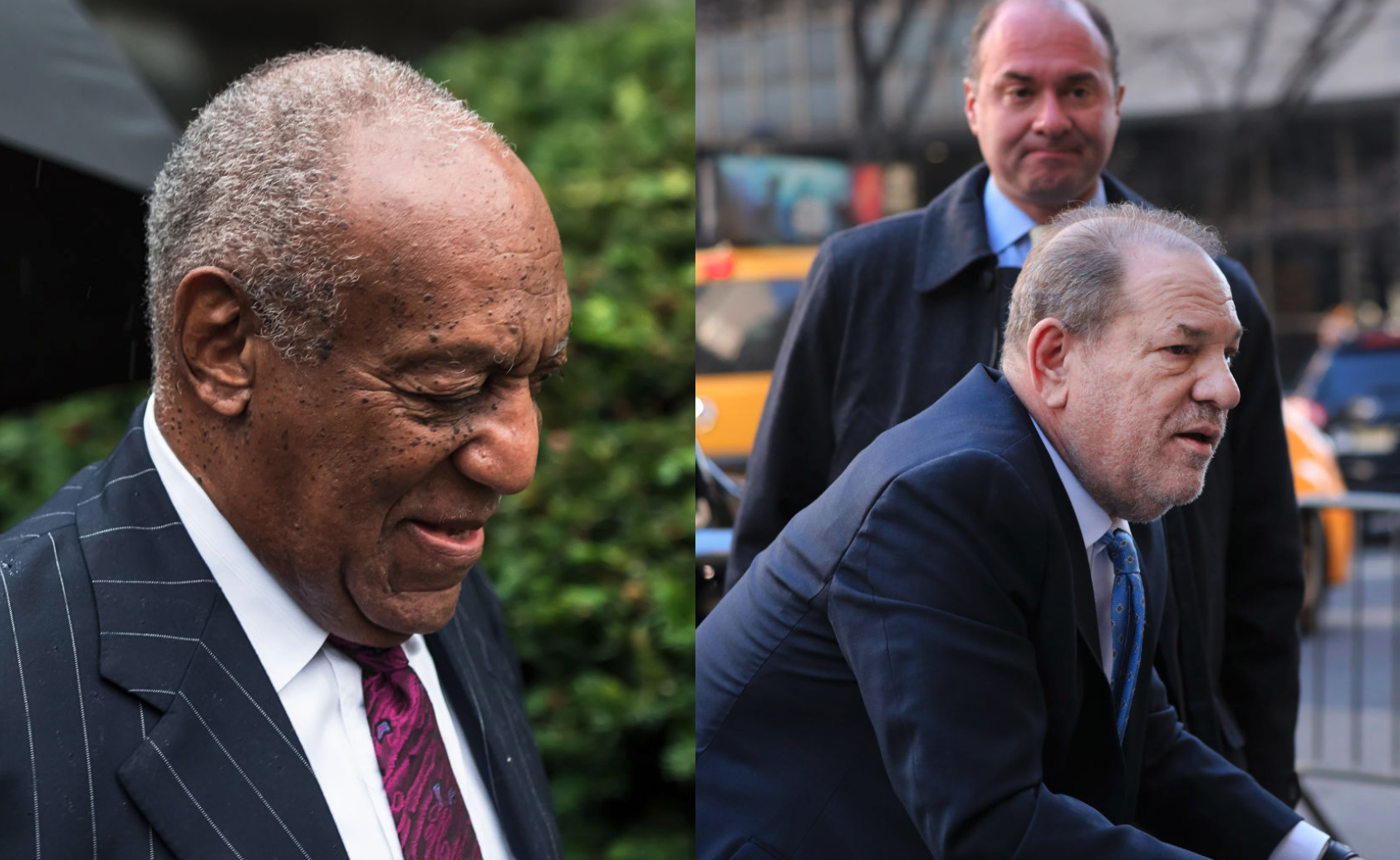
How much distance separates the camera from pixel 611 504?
4363 millimetres

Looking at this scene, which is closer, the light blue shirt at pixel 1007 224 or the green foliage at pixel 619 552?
the light blue shirt at pixel 1007 224

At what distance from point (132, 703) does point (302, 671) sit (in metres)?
0.24

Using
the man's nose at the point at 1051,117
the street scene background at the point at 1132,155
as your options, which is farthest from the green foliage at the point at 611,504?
the man's nose at the point at 1051,117

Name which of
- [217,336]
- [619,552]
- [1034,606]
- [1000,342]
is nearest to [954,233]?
[1000,342]

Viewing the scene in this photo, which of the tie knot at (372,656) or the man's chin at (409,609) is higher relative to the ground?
the man's chin at (409,609)

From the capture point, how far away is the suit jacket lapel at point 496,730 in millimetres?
2062

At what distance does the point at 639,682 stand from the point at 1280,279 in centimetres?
275

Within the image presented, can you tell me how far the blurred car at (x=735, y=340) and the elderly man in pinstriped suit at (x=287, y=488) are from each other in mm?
269

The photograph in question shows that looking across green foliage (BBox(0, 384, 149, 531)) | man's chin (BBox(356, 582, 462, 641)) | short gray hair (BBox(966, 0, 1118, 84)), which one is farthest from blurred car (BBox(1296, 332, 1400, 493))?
green foliage (BBox(0, 384, 149, 531))

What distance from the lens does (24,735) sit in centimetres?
153

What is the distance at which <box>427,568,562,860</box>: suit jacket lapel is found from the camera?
2.06m

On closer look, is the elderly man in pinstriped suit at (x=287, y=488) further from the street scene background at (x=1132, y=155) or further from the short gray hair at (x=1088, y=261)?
the short gray hair at (x=1088, y=261)

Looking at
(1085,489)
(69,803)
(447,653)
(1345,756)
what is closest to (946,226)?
(1085,489)

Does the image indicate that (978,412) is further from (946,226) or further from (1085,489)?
(946,226)
